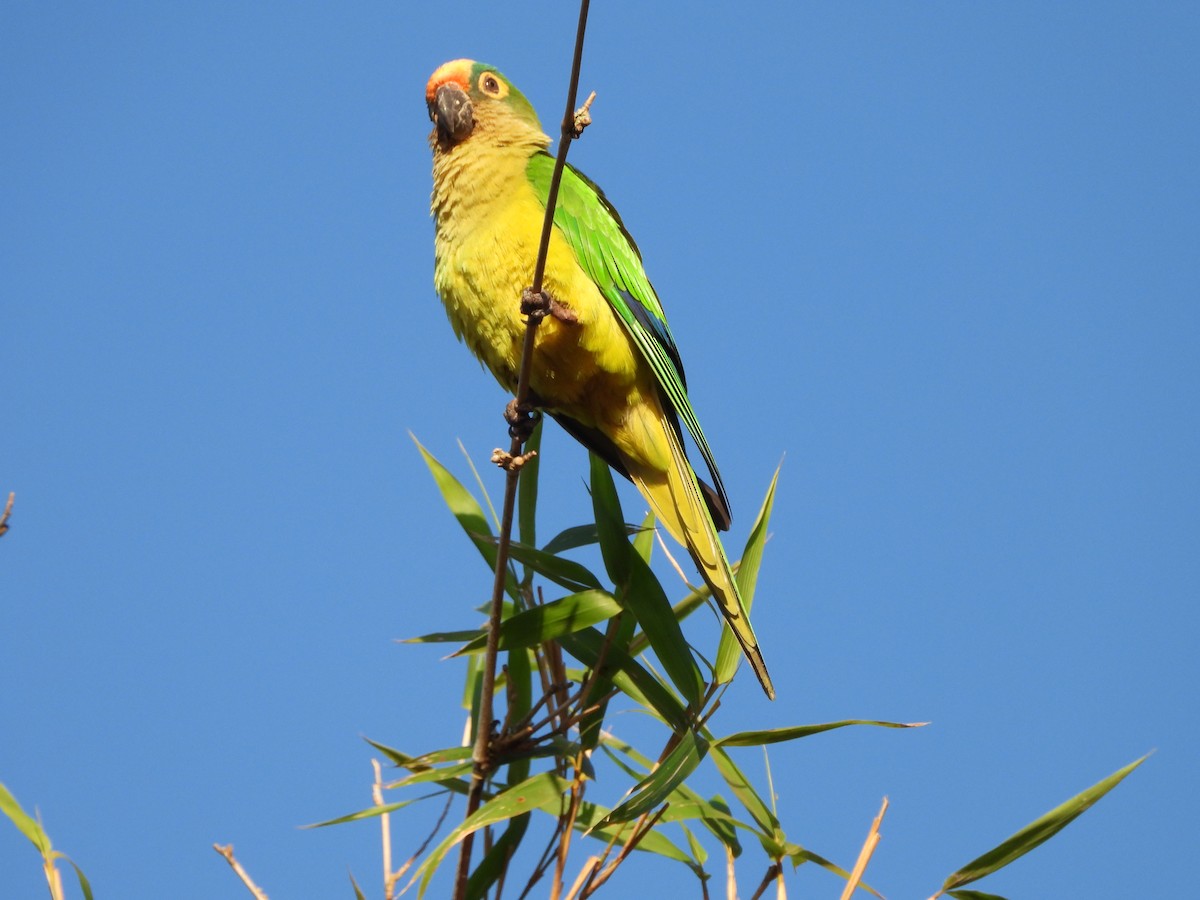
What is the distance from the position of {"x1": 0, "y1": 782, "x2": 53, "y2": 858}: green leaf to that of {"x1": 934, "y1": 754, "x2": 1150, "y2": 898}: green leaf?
2.39 m

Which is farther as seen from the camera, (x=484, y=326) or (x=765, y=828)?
(x=484, y=326)

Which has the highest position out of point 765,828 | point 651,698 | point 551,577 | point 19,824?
point 551,577

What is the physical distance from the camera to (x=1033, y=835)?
9.25ft

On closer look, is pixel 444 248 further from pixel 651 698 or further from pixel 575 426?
pixel 651 698

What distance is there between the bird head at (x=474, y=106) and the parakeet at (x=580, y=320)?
0.34ft

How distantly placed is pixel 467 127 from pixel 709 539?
1.89 metres

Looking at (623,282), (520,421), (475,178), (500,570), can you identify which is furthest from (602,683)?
(475,178)

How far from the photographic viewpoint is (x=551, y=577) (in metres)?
3.04

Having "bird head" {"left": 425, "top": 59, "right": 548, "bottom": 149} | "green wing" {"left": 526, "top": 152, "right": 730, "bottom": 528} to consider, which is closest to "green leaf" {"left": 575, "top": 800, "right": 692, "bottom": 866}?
"green wing" {"left": 526, "top": 152, "right": 730, "bottom": 528}

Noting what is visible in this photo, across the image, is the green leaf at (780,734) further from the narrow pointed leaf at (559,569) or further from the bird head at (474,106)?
the bird head at (474,106)

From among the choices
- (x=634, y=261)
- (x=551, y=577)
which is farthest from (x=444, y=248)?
(x=551, y=577)

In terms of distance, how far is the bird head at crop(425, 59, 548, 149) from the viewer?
402 cm

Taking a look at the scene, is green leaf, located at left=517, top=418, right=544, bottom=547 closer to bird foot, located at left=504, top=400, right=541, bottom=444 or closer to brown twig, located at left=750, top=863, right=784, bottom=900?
bird foot, located at left=504, top=400, right=541, bottom=444

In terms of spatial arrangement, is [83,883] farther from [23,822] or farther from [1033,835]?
[1033,835]
